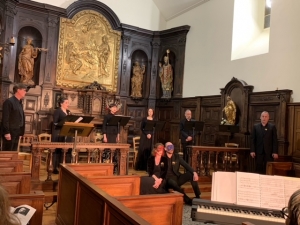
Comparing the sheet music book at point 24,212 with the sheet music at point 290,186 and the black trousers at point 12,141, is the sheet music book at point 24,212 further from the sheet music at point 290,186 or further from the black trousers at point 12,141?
the black trousers at point 12,141

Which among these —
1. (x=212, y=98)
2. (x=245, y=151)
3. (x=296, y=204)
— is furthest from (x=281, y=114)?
(x=296, y=204)

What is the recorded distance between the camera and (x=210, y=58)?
31.3 feet

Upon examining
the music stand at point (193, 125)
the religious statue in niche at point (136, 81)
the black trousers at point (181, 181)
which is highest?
the religious statue in niche at point (136, 81)

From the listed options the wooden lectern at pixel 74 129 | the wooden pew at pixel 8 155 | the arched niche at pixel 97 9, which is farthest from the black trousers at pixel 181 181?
the arched niche at pixel 97 9

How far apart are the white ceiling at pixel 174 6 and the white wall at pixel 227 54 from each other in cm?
16

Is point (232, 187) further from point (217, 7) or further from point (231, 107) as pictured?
point (217, 7)

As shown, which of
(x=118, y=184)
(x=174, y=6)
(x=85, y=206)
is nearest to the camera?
(x=85, y=206)

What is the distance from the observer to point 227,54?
890 centimetres

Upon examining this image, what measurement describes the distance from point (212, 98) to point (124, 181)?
619 centimetres

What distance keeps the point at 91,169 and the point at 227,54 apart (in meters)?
6.26

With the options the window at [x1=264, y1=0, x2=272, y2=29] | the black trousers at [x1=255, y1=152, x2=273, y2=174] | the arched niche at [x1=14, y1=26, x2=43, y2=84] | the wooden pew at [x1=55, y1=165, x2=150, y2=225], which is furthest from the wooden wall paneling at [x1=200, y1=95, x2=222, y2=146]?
the wooden pew at [x1=55, y1=165, x2=150, y2=225]

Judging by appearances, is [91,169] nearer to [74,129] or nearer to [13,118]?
[74,129]

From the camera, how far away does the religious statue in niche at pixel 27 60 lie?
9.44 m

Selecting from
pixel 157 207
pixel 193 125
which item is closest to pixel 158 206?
pixel 157 207
